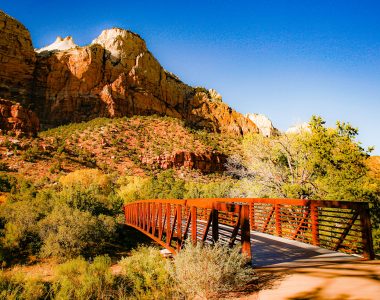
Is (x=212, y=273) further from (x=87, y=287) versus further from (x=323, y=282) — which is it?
(x=87, y=287)

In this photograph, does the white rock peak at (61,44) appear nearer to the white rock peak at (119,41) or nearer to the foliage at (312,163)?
the white rock peak at (119,41)

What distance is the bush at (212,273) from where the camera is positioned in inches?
185

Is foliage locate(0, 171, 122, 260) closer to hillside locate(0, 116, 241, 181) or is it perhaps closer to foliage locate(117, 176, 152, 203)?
foliage locate(117, 176, 152, 203)

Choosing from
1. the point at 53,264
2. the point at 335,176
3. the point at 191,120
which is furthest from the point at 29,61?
the point at 335,176

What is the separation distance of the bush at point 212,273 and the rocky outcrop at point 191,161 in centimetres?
4340

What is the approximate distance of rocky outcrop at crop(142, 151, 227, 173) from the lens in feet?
163

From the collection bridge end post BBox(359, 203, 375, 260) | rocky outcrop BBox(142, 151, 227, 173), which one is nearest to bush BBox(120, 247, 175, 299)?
bridge end post BBox(359, 203, 375, 260)

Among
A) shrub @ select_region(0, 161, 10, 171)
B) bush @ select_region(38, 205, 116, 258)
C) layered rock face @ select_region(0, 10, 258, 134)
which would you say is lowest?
bush @ select_region(38, 205, 116, 258)

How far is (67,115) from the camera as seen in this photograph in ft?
203

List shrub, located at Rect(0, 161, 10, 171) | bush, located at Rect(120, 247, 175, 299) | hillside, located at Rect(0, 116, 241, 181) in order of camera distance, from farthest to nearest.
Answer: hillside, located at Rect(0, 116, 241, 181)
shrub, located at Rect(0, 161, 10, 171)
bush, located at Rect(120, 247, 175, 299)

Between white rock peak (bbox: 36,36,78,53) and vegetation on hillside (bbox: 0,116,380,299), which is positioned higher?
white rock peak (bbox: 36,36,78,53)

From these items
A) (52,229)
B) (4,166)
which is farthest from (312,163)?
(4,166)

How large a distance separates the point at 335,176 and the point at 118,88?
204 ft

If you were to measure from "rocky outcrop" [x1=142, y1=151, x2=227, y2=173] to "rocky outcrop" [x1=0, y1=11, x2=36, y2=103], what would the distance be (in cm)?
3644
